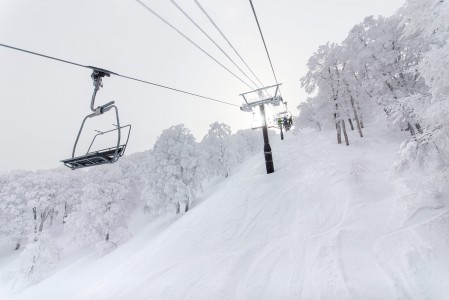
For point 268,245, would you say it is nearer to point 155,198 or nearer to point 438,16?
point 438,16

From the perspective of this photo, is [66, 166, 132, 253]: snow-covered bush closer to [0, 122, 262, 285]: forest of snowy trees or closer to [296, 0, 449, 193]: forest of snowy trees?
[0, 122, 262, 285]: forest of snowy trees

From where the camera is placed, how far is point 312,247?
29.3 ft

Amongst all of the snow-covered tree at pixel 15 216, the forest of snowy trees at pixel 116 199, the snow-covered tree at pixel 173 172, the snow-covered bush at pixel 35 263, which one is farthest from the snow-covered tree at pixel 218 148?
the snow-covered tree at pixel 15 216

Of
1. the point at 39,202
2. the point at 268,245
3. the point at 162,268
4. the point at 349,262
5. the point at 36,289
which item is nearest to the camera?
the point at 349,262

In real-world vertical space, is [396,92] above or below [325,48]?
below

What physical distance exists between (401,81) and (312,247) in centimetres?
1520

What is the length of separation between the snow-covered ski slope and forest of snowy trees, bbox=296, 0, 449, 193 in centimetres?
178

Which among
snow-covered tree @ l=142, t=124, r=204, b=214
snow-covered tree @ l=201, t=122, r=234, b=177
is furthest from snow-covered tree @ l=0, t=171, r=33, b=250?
snow-covered tree @ l=201, t=122, r=234, b=177

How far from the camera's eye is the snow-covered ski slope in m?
6.86

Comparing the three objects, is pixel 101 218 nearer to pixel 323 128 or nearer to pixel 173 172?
pixel 173 172

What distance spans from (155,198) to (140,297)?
19.3m

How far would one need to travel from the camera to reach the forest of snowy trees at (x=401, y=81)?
630 centimetres

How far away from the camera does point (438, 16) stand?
222 inches

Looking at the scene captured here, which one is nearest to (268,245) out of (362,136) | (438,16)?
(438,16)
